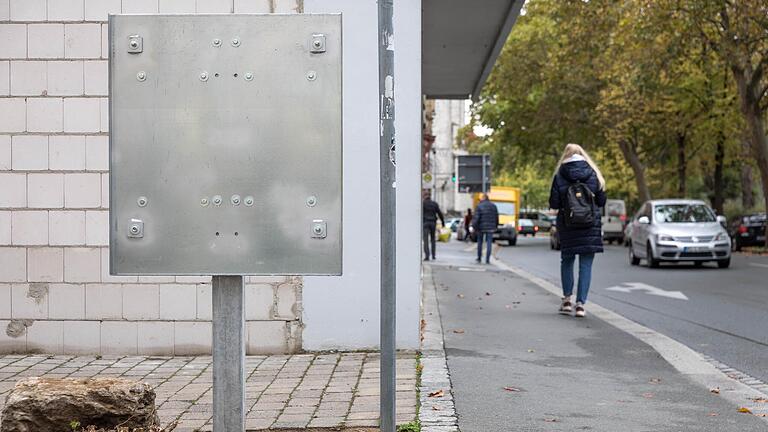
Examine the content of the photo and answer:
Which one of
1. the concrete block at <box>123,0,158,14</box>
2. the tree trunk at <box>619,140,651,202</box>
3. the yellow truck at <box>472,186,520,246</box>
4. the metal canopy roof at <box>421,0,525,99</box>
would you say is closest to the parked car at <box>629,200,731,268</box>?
the metal canopy roof at <box>421,0,525,99</box>

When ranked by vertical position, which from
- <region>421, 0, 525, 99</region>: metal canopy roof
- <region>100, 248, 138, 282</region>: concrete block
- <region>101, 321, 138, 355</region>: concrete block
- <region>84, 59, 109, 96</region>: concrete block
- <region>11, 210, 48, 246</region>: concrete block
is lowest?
<region>101, 321, 138, 355</region>: concrete block

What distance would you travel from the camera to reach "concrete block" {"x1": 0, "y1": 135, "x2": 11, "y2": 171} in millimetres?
8102

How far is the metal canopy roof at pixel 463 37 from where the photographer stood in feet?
37.7

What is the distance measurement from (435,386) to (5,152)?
12.5 ft

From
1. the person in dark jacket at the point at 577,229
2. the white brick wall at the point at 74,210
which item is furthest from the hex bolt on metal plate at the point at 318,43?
the person in dark jacket at the point at 577,229

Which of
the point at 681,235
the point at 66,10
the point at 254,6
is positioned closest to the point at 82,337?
the point at 66,10

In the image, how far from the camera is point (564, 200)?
37.9 feet

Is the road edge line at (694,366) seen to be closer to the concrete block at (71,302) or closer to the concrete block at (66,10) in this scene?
the concrete block at (71,302)

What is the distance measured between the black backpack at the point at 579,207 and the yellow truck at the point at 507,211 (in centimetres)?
3459

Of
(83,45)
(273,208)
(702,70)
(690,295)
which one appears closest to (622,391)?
(273,208)

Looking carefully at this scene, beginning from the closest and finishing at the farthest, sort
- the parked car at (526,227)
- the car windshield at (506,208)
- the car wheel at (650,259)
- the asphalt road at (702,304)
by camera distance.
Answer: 1. the asphalt road at (702,304)
2. the car wheel at (650,259)
3. the car windshield at (506,208)
4. the parked car at (526,227)

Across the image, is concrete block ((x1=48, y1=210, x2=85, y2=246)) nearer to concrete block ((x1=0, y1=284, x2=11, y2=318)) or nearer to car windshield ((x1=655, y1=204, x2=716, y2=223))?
concrete block ((x1=0, y1=284, x2=11, y2=318))

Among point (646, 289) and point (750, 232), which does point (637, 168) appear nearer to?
point (750, 232)

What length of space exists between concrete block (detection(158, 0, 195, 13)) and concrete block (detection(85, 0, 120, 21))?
327mm
